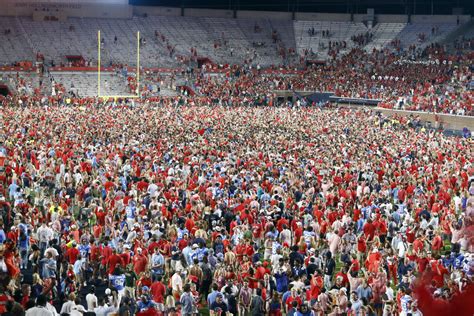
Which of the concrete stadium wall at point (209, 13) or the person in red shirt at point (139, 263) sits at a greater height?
the concrete stadium wall at point (209, 13)

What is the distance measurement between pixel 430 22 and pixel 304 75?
592 inches

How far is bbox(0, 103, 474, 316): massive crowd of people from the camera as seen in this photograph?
32.8 ft

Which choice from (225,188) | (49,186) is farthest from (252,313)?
(49,186)

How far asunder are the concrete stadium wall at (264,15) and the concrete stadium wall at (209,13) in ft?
3.22

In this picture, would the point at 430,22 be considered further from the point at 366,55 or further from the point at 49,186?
the point at 49,186

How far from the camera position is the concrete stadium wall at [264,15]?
69.0 m

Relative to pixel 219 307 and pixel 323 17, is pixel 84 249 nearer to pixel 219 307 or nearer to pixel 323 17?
pixel 219 307

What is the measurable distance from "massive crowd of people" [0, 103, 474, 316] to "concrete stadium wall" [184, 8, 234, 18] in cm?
4064

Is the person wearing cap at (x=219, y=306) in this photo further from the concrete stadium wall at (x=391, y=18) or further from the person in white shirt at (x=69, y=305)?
the concrete stadium wall at (x=391, y=18)

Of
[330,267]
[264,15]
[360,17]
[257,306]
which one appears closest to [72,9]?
[264,15]

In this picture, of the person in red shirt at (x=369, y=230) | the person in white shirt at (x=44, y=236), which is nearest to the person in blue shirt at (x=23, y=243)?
the person in white shirt at (x=44, y=236)

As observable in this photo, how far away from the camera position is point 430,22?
65688mm

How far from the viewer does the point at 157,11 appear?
2603 inches

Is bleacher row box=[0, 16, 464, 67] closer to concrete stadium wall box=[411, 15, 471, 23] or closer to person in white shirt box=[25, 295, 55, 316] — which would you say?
concrete stadium wall box=[411, 15, 471, 23]
